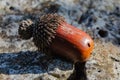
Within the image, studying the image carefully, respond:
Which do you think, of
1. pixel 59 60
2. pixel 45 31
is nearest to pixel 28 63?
pixel 59 60

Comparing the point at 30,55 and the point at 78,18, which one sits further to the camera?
the point at 78,18

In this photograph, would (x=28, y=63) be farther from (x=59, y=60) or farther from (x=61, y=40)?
(x=61, y=40)

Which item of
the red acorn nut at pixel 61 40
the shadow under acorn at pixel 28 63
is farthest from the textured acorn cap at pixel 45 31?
the shadow under acorn at pixel 28 63

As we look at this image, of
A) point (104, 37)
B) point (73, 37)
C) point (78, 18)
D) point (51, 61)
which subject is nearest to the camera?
point (73, 37)

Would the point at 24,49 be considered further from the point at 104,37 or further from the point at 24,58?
the point at 104,37

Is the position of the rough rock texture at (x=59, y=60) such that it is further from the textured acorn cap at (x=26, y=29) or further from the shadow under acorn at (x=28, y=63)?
the textured acorn cap at (x=26, y=29)

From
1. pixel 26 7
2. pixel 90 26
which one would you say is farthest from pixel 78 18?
pixel 26 7
